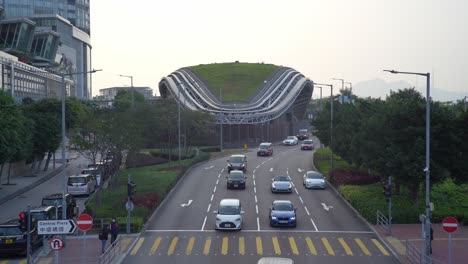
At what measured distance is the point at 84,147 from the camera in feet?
137

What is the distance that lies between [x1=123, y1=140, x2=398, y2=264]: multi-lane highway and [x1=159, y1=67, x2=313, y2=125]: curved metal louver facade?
158 feet

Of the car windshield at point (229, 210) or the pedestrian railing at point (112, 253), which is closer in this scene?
the pedestrian railing at point (112, 253)

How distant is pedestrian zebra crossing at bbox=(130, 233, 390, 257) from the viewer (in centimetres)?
2911

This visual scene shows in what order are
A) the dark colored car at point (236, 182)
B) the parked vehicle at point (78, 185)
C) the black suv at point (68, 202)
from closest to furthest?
the black suv at point (68, 202), the parked vehicle at point (78, 185), the dark colored car at point (236, 182)

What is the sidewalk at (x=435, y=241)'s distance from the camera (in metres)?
28.0

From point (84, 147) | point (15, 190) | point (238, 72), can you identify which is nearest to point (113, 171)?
point (84, 147)

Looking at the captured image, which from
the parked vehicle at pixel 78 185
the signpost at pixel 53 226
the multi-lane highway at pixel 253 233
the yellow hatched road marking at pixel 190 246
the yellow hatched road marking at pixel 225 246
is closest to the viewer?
the signpost at pixel 53 226

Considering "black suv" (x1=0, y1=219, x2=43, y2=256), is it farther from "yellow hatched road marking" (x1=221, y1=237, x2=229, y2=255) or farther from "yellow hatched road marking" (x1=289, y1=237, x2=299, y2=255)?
"yellow hatched road marking" (x1=289, y1=237, x2=299, y2=255)

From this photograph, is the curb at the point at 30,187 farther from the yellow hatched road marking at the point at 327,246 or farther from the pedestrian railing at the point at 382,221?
the pedestrian railing at the point at 382,221

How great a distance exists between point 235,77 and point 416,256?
12348cm

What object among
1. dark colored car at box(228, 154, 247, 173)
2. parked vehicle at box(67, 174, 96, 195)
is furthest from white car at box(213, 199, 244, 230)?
dark colored car at box(228, 154, 247, 173)

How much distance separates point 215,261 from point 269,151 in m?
54.1

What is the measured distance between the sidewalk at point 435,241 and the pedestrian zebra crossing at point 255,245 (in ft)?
2.73

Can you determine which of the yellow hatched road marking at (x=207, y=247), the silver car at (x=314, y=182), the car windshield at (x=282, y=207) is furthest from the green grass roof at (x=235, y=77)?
the yellow hatched road marking at (x=207, y=247)
